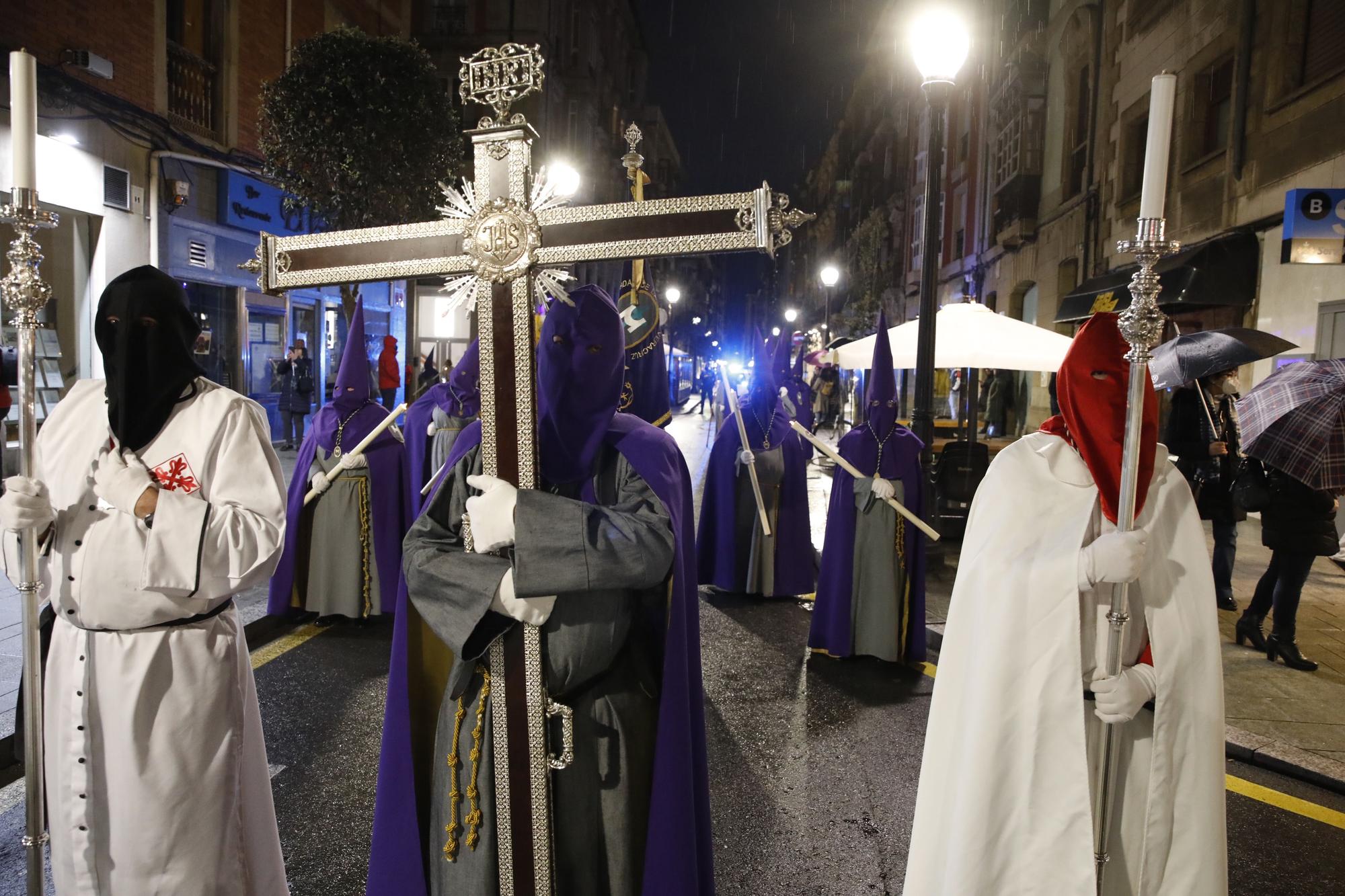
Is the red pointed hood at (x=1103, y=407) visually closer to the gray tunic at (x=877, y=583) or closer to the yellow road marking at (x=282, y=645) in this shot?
the gray tunic at (x=877, y=583)

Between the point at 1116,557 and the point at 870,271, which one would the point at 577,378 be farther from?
the point at 870,271

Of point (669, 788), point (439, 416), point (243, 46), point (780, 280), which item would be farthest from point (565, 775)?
point (780, 280)

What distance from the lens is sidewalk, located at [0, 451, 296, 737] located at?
14.0 ft

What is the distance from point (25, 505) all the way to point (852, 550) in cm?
498

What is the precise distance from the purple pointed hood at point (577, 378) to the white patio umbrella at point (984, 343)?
5.73 meters

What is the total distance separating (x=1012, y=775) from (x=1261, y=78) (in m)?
12.0

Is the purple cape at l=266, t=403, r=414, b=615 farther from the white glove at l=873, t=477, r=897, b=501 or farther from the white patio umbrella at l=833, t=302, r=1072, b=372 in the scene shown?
the white patio umbrella at l=833, t=302, r=1072, b=372

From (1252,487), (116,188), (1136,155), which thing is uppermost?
(1136,155)

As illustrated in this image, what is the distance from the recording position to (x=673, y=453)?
95.0 inches

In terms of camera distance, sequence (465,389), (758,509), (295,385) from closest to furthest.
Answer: (465,389) < (758,509) < (295,385)

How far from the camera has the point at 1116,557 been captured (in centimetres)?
213

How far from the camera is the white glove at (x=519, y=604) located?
2.04 metres

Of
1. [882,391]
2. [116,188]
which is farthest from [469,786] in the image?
[116,188]

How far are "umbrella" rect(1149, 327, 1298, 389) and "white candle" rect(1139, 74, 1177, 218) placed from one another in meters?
5.26
